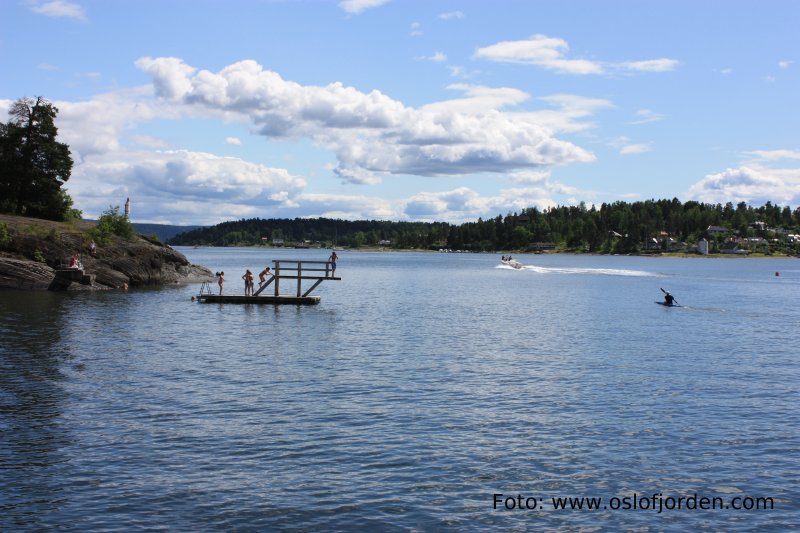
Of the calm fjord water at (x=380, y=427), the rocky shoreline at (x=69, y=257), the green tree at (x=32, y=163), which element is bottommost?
the calm fjord water at (x=380, y=427)

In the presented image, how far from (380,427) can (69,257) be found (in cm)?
5648

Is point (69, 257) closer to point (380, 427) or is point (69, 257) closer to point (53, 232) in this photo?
point (53, 232)

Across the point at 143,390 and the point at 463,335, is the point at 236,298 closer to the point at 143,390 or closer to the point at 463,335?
the point at 463,335

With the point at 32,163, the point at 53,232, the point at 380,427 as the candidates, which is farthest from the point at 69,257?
the point at 380,427

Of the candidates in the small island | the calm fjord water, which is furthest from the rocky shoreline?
the calm fjord water

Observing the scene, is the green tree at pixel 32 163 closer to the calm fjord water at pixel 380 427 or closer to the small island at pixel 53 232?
the small island at pixel 53 232

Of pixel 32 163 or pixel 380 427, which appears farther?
pixel 32 163

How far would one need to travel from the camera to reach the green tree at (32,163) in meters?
76.9

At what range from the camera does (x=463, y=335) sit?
4422cm

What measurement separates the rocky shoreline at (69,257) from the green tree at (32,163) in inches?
171

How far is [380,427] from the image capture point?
21172 millimetres

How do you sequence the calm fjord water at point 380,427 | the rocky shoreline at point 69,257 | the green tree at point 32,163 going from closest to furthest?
1. the calm fjord water at point 380,427
2. the rocky shoreline at point 69,257
3. the green tree at point 32,163

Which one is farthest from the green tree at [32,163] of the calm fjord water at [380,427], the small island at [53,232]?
the calm fjord water at [380,427]

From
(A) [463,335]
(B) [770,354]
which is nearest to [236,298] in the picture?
(A) [463,335]
